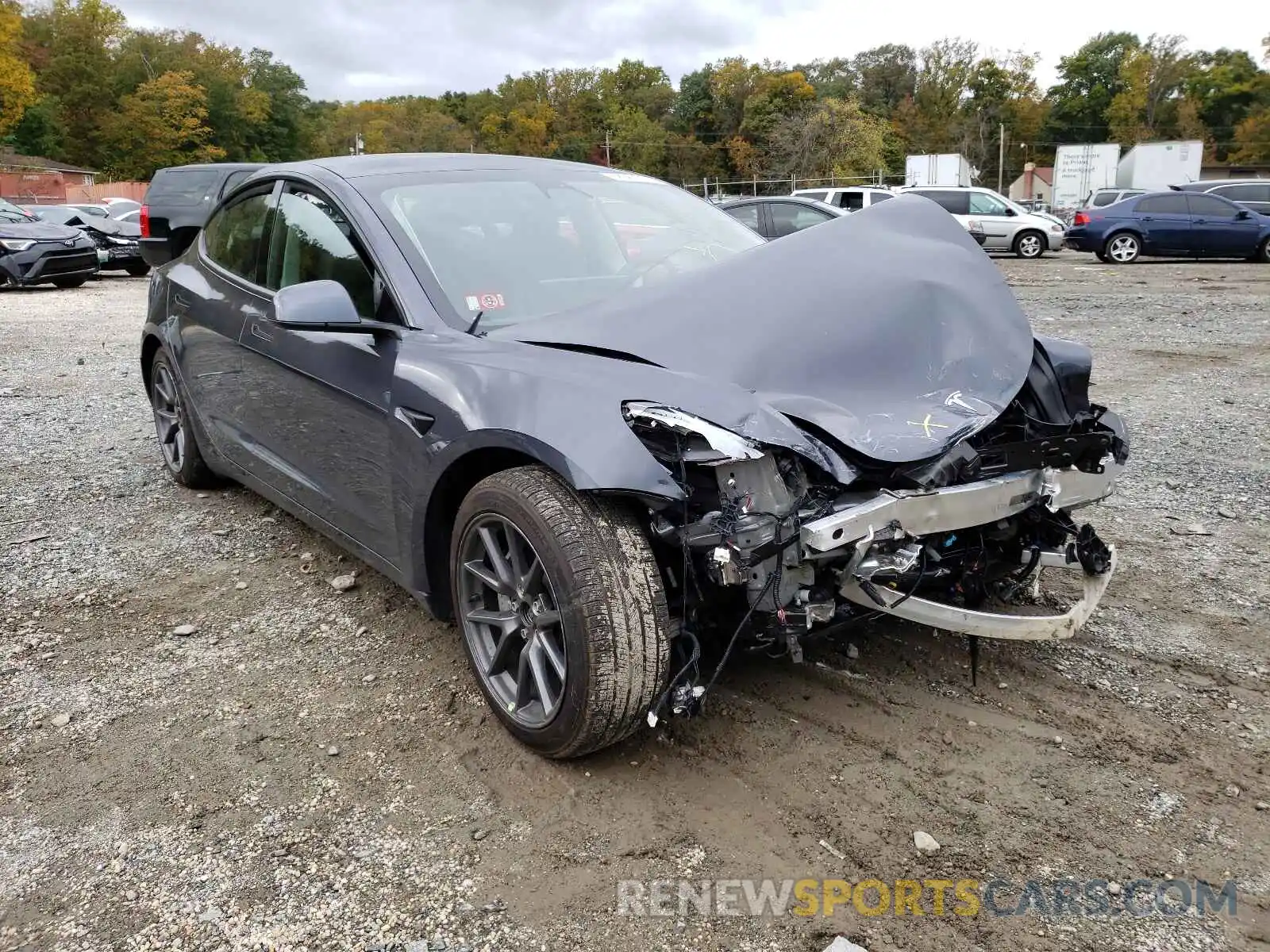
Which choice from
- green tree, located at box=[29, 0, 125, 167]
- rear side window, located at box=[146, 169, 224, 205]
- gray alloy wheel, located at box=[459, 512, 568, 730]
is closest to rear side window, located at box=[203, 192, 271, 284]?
gray alloy wheel, located at box=[459, 512, 568, 730]

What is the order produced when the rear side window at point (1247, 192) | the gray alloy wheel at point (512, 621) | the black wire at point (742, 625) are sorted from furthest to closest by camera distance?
the rear side window at point (1247, 192)
the gray alloy wheel at point (512, 621)
the black wire at point (742, 625)

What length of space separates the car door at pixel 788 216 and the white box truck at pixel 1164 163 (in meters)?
32.0

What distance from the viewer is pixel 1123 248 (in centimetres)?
1966

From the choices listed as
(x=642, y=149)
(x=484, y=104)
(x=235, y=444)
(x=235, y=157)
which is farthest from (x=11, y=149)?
(x=235, y=444)

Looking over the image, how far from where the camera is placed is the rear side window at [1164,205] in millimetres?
18859

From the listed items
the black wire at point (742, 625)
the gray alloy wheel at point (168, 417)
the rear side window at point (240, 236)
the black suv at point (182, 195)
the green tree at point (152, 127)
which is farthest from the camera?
the green tree at point (152, 127)

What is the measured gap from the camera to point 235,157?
80.1m

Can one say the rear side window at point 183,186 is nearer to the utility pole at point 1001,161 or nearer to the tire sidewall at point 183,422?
the tire sidewall at point 183,422

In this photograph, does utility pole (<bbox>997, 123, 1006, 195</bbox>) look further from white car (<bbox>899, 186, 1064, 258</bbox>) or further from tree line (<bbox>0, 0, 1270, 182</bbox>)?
white car (<bbox>899, 186, 1064, 258</bbox>)

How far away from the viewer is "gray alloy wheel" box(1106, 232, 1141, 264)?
19.5 metres

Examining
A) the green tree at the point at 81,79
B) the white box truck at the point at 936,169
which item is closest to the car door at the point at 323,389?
the white box truck at the point at 936,169

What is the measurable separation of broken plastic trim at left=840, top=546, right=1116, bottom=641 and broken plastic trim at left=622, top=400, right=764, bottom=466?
17.7 inches

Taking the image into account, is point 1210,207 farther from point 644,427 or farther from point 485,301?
point 644,427

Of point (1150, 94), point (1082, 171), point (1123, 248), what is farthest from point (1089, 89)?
point (1123, 248)
